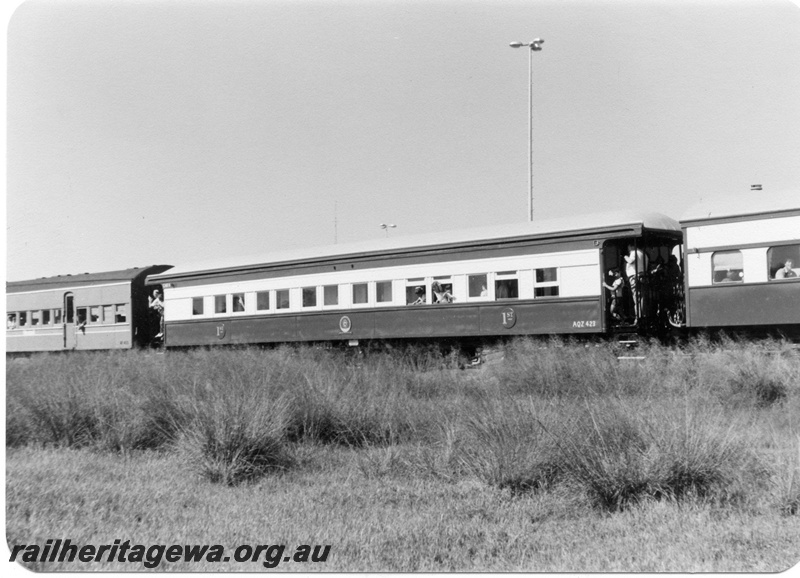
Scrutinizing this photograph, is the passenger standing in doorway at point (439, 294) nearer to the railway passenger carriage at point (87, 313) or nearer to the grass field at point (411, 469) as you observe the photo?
the grass field at point (411, 469)

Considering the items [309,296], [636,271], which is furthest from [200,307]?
[636,271]

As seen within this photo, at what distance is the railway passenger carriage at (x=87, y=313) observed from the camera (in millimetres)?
23828

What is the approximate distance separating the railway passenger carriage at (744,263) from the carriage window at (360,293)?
729 centimetres

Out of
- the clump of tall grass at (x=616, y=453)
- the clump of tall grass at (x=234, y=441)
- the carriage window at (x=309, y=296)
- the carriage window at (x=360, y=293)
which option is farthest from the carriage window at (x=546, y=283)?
the clump of tall grass at (x=234, y=441)

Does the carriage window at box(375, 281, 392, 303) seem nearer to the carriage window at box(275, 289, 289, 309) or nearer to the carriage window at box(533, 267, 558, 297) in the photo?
the carriage window at box(275, 289, 289, 309)

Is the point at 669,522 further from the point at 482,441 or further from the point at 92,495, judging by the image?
the point at 92,495

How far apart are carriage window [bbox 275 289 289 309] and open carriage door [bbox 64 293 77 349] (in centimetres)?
826

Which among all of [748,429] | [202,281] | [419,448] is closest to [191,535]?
[419,448]

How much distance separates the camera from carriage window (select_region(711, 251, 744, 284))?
1370 cm

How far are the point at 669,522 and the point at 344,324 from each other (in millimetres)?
13079

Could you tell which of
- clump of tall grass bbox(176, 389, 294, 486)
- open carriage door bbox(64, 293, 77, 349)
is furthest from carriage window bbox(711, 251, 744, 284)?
open carriage door bbox(64, 293, 77, 349)

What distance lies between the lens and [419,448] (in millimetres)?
7715

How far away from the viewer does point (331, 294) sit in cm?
1873

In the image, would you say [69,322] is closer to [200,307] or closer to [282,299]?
[200,307]
